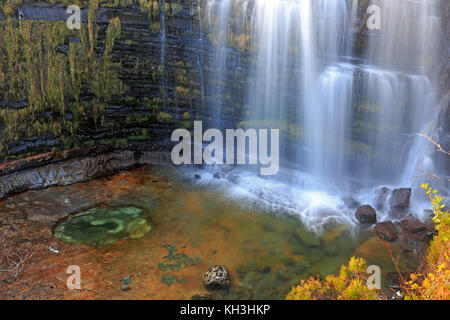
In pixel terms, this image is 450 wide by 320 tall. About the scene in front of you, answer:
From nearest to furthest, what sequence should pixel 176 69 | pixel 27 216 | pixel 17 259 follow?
pixel 17 259 → pixel 27 216 → pixel 176 69

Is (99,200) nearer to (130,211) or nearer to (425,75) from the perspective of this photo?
(130,211)

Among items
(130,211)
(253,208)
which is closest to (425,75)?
(253,208)

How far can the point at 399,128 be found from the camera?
430 inches

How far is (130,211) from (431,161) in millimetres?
8618

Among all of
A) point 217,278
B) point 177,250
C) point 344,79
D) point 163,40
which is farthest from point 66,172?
point 344,79

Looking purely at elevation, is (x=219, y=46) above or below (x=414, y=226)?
above

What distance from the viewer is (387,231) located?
28.5ft

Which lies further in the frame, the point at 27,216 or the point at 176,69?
the point at 176,69

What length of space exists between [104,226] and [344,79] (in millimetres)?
7863

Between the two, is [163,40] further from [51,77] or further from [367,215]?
[367,215]

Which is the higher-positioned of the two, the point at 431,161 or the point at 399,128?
the point at 399,128

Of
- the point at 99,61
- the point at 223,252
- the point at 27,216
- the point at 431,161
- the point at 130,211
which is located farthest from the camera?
the point at 99,61

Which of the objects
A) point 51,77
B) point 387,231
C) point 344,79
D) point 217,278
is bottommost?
point 217,278

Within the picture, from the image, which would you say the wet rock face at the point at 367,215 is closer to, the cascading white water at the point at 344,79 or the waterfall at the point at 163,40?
the cascading white water at the point at 344,79
